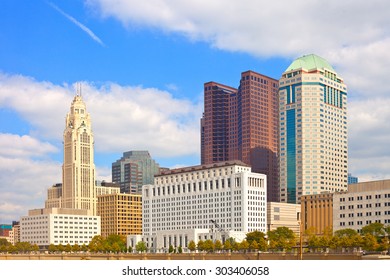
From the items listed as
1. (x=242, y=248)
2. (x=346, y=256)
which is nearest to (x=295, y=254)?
(x=346, y=256)

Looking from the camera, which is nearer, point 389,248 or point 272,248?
point 389,248

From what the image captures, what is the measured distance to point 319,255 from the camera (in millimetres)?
135625
